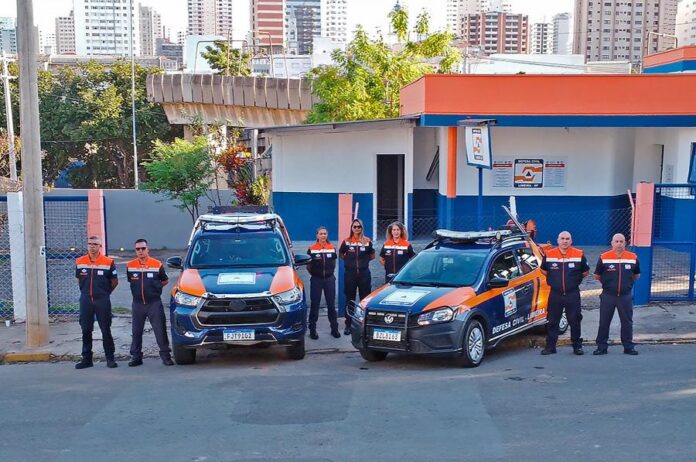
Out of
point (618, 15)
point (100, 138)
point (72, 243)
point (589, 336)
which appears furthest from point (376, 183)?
point (618, 15)

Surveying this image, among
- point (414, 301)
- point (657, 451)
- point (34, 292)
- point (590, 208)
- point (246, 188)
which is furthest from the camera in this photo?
point (246, 188)

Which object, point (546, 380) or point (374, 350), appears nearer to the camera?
point (546, 380)

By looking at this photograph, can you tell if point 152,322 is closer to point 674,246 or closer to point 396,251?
point 396,251

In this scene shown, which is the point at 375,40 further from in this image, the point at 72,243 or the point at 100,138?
the point at 100,138

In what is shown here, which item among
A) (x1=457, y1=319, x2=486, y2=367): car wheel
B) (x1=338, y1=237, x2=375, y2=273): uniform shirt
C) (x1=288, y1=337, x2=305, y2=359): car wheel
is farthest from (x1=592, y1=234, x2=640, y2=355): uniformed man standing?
(x1=288, y1=337, x2=305, y2=359): car wheel

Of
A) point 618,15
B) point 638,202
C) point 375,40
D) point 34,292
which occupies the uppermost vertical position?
point 618,15

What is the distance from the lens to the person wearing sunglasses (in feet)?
43.3

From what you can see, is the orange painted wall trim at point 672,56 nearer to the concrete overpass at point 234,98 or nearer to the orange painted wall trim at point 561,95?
the orange painted wall trim at point 561,95

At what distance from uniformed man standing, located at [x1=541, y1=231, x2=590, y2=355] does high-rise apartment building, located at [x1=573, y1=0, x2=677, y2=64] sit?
547ft

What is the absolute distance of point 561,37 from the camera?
18250 cm

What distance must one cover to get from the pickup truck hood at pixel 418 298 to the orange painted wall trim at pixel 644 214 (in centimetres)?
454

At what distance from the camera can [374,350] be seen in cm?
1098

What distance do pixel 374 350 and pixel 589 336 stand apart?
3.62m

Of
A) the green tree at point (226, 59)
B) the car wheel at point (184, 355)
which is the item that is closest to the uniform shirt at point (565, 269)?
the car wheel at point (184, 355)
